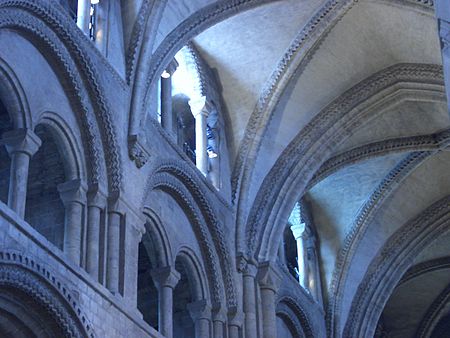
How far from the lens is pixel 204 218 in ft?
55.0

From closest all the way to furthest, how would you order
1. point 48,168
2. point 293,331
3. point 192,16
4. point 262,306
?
point 48,168 → point 192,16 → point 262,306 → point 293,331

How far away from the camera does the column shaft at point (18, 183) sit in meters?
11.9

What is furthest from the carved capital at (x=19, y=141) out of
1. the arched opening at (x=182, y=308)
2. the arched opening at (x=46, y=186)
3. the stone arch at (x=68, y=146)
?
the arched opening at (x=182, y=308)

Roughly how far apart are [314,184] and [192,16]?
Result: 507 centimetres

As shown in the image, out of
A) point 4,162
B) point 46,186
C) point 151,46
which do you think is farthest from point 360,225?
point 4,162

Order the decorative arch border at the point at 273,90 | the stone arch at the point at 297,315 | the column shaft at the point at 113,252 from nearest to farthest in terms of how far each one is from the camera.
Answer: the column shaft at the point at 113,252, the decorative arch border at the point at 273,90, the stone arch at the point at 297,315

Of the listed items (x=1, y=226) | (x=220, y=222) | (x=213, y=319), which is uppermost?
(x=220, y=222)

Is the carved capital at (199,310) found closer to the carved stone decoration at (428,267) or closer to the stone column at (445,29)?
the stone column at (445,29)

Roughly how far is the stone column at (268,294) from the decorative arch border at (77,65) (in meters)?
4.79

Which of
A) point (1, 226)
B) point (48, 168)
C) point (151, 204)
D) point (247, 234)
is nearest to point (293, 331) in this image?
point (247, 234)

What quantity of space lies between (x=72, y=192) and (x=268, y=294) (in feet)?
18.6

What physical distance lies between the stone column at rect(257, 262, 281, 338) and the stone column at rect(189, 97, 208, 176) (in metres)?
2.04

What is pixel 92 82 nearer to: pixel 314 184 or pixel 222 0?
pixel 222 0

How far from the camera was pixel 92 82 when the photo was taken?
13812 millimetres
